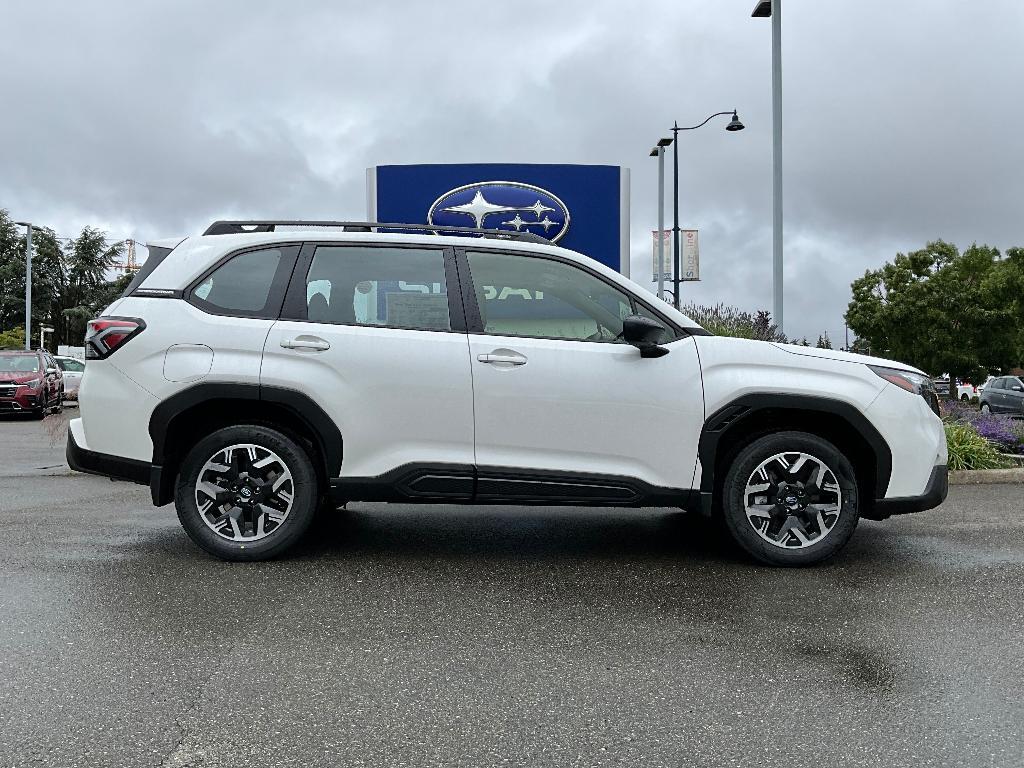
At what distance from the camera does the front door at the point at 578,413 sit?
15.9 feet

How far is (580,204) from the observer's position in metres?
13.0

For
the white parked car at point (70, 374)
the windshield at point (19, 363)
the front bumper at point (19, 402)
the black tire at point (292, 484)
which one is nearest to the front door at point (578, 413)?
the black tire at point (292, 484)

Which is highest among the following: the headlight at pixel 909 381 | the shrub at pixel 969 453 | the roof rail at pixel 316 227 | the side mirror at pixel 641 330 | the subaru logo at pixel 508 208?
the subaru logo at pixel 508 208

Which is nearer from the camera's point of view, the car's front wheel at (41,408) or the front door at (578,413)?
the front door at (578,413)

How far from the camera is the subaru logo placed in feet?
42.3

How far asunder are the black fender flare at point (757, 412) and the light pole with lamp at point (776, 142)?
884 cm

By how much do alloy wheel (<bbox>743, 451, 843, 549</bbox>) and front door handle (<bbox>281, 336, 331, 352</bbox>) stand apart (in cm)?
241

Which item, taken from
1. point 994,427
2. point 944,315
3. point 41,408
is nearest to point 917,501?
point 994,427

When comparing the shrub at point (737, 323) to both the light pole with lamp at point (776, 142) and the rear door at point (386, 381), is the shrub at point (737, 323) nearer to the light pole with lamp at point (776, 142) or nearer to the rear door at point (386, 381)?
the light pole with lamp at point (776, 142)

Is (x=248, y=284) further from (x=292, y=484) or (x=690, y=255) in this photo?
(x=690, y=255)

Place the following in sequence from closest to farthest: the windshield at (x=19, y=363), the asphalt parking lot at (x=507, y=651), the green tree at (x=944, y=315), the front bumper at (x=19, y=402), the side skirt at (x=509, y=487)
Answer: the asphalt parking lot at (x=507, y=651), the side skirt at (x=509, y=487), the front bumper at (x=19, y=402), the windshield at (x=19, y=363), the green tree at (x=944, y=315)

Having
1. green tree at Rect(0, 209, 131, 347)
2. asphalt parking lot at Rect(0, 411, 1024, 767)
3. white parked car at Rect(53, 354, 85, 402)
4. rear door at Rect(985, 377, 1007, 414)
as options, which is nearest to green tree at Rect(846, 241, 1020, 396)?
rear door at Rect(985, 377, 1007, 414)

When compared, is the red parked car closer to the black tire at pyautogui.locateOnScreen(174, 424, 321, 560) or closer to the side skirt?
the black tire at pyautogui.locateOnScreen(174, 424, 321, 560)

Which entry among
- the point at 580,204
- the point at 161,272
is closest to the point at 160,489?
the point at 161,272
